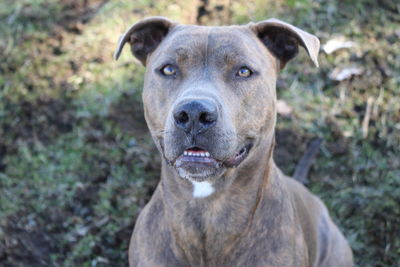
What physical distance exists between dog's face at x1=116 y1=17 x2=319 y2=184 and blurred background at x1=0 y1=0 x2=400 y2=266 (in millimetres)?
1832

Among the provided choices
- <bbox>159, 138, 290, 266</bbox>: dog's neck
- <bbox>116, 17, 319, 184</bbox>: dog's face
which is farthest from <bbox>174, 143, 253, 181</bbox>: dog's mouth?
<bbox>159, 138, 290, 266</bbox>: dog's neck

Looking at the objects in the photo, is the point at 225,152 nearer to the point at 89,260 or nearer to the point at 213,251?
the point at 213,251

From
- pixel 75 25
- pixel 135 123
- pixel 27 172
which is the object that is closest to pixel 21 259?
pixel 27 172

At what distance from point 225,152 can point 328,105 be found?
3.18m

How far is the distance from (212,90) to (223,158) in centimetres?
41

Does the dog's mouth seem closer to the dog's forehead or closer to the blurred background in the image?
the dog's forehead

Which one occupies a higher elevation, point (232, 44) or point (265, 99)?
point (232, 44)

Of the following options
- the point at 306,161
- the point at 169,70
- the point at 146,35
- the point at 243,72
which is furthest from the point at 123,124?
the point at 243,72

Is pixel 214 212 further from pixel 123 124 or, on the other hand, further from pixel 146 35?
pixel 123 124

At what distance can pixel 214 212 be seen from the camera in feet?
11.6

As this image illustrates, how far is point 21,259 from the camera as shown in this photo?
16.3ft

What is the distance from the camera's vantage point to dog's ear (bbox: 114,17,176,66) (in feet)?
12.1

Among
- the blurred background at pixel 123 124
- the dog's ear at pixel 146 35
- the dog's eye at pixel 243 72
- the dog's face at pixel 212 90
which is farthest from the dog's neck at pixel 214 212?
the blurred background at pixel 123 124

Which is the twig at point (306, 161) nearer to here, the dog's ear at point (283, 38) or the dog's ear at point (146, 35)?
the dog's ear at point (283, 38)
